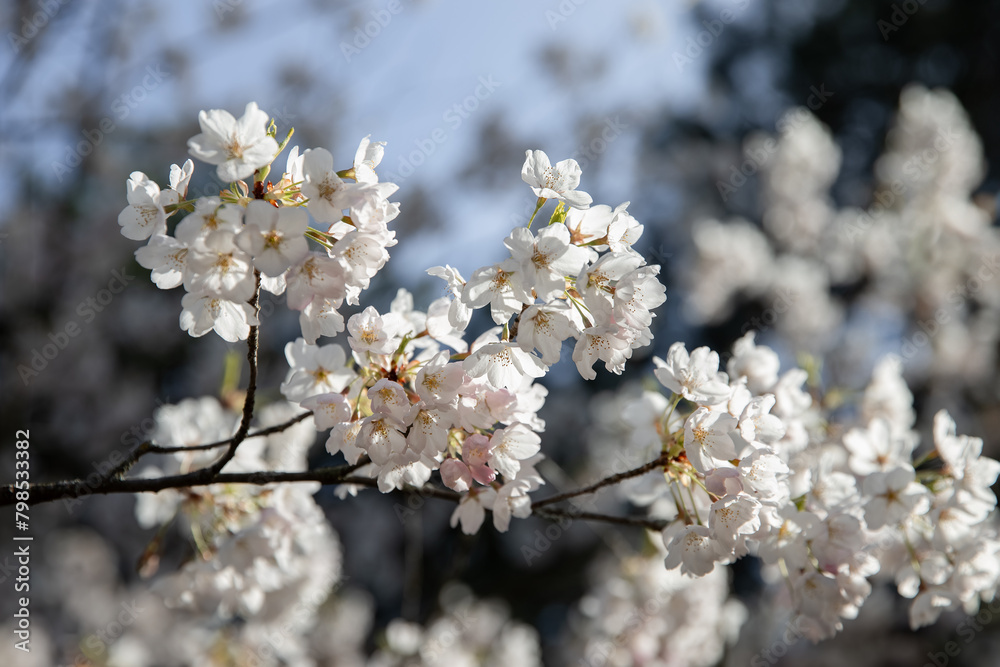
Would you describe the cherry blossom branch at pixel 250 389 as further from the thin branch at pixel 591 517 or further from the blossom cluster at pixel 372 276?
the thin branch at pixel 591 517

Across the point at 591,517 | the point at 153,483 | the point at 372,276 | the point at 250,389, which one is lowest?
the point at 591,517

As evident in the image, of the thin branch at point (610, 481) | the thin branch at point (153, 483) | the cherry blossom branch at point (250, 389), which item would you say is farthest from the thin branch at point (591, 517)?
the cherry blossom branch at point (250, 389)

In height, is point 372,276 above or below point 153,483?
above

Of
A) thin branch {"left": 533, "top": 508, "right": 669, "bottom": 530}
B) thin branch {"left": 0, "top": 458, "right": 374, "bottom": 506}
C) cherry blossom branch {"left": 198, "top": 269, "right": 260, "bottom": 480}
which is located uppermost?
cherry blossom branch {"left": 198, "top": 269, "right": 260, "bottom": 480}

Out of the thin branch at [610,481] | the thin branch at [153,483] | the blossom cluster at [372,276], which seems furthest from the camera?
the thin branch at [610,481]

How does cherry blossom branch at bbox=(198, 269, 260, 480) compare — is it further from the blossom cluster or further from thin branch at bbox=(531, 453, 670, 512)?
thin branch at bbox=(531, 453, 670, 512)

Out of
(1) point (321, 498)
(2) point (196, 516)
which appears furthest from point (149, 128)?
(2) point (196, 516)

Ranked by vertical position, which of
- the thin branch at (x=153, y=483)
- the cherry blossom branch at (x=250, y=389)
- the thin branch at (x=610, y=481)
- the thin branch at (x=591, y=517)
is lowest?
the thin branch at (x=591, y=517)

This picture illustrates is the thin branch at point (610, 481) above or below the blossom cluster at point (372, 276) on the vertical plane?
below

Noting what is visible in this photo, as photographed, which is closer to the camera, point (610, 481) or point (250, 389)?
point (250, 389)

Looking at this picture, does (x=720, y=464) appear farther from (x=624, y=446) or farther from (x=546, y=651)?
(x=546, y=651)

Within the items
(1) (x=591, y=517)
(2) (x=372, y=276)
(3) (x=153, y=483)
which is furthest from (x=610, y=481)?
(3) (x=153, y=483)

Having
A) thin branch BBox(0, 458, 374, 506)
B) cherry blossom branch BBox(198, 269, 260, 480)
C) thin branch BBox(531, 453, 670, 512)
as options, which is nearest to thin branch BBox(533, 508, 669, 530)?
thin branch BBox(531, 453, 670, 512)

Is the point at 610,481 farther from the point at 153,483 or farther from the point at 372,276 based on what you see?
the point at 153,483
